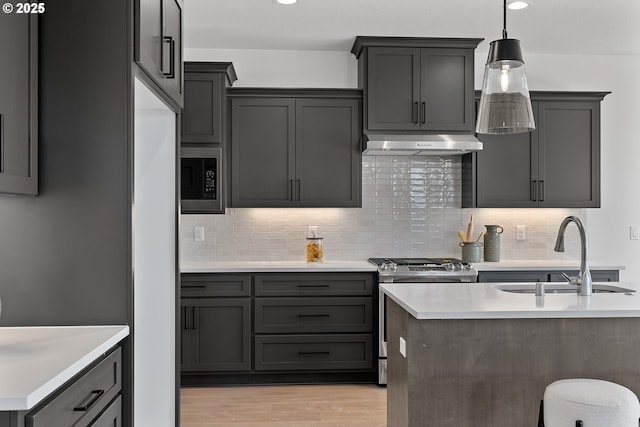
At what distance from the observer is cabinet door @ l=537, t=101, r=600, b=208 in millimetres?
4684

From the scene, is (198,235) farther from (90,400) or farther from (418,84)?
(90,400)

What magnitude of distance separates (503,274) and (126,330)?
324 centimetres

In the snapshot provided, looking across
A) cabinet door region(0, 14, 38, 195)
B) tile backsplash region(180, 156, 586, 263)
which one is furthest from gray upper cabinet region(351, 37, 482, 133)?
cabinet door region(0, 14, 38, 195)

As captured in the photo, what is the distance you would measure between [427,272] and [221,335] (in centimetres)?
159

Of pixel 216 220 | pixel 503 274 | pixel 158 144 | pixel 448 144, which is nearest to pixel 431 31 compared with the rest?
pixel 448 144

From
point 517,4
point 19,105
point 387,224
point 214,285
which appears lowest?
point 214,285

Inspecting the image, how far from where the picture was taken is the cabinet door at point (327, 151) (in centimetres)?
455

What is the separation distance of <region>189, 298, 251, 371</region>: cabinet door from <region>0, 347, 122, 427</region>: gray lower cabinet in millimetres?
2364

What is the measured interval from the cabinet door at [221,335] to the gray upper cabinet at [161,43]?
76.1 inches

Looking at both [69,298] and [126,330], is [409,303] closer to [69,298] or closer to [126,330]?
[126,330]

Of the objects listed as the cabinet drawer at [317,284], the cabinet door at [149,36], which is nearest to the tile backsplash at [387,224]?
the cabinet drawer at [317,284]

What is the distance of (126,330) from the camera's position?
1.90 metres

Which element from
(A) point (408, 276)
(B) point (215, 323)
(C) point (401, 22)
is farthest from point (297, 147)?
(B) point (215, 323)

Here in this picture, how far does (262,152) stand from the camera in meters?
4.54
